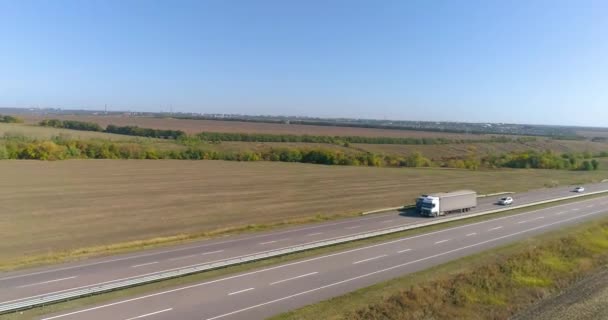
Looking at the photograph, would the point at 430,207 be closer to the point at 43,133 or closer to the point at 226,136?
the point at 43,133

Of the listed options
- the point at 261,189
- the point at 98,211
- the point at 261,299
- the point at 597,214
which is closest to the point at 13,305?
the point at 261,299

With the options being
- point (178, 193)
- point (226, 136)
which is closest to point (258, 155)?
point (178, 193)

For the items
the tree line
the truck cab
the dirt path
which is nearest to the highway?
the truck cab

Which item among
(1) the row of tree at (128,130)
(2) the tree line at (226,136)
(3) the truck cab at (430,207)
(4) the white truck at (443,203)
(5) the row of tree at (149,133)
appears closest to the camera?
(3) the truck cab at (430,207)

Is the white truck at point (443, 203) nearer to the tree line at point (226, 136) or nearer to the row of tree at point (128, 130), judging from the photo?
the tree line at point (226, 136)

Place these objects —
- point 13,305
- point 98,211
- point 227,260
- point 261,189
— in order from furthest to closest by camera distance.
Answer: point 261,189, point 98,211, point 227,260, point 13,305

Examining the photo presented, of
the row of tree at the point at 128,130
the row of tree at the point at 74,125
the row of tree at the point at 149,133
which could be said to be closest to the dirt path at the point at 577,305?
the row of tree at the point at 128,130

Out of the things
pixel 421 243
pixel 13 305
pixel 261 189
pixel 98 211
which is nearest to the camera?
pixel 13 305

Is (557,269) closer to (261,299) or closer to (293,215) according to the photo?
(261,299)
